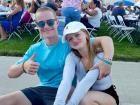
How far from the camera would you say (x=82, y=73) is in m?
3.64

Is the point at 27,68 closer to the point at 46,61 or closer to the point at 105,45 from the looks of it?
the point at 46,61

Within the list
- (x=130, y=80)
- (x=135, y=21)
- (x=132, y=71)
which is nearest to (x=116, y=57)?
(x=132, y=71)

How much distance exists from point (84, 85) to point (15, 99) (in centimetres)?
62

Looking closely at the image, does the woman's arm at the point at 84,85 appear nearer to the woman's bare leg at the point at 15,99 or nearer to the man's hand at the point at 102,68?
the man's hand at the point at 102,68

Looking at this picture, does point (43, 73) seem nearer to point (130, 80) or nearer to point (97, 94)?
point (97, 94)

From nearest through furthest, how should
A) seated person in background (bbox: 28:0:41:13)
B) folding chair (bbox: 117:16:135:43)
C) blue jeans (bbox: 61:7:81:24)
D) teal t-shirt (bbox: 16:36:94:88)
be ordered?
teal t-shirt (bbox: 16:36:94:88) < blue jeans (bbox: 61:7:81:24) < folding chair (bbox: 117:16:135:43) < seated person in background (bbox: 28:0:41:13)

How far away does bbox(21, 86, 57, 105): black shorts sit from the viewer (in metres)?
3.71

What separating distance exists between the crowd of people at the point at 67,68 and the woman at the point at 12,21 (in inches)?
361

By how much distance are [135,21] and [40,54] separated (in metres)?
11.8

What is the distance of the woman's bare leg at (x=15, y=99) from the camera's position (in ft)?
11.9

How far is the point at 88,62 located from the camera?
141 inches

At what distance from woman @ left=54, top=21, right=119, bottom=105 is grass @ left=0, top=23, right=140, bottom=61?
6.00 metres

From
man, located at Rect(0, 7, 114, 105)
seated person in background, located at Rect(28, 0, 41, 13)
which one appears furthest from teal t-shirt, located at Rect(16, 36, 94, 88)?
seated person in background, located at Rect(28, 0, 41, 13)

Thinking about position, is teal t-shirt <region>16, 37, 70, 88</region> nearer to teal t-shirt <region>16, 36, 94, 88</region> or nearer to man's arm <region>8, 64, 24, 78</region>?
teal t-shirt <region>16, 36, 94, 88</region>
